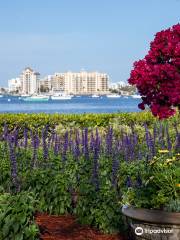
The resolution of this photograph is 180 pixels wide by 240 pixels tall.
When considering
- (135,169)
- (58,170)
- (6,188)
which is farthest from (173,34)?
(6,188)

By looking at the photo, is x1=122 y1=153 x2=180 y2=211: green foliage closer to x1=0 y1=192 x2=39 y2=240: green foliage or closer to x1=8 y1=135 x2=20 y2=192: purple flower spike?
x1=0 y1=192 x2=39 y2=240: green foliage

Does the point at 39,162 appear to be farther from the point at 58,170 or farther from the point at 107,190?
the point at 107,190

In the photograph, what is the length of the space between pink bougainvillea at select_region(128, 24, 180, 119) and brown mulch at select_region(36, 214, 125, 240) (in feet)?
5.96

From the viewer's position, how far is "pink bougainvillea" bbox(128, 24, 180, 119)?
23.6 ft

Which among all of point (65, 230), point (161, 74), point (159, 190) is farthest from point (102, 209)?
point (161, 74)

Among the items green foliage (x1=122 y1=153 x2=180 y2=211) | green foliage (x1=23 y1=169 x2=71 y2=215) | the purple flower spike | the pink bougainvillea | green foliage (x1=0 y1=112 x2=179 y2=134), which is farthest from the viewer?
green foliage (x1=0 y1=112 x2=179 y2=134)

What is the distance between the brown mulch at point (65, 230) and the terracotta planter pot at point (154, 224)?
4.37 feet

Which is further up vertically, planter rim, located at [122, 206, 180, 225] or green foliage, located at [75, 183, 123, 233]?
planter rim, located at [122, 206, 180, 225]

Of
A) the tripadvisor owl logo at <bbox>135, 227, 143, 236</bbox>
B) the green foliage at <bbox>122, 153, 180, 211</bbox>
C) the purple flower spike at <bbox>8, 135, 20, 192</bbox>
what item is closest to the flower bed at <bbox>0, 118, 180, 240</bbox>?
the purple flower spike at <bbox>8, 135, 20, 192</bbox>

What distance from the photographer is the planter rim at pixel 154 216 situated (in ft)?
16.8

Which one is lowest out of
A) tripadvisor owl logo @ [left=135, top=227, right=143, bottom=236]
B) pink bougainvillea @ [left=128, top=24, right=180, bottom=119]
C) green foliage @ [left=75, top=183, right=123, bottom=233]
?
green foliage @ [left=75, top=183, right=123, bottom=233]

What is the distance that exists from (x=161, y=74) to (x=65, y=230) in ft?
7.96

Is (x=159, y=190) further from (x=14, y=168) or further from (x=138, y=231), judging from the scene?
(x=14, y=168)

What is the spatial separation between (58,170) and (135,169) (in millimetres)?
1307
